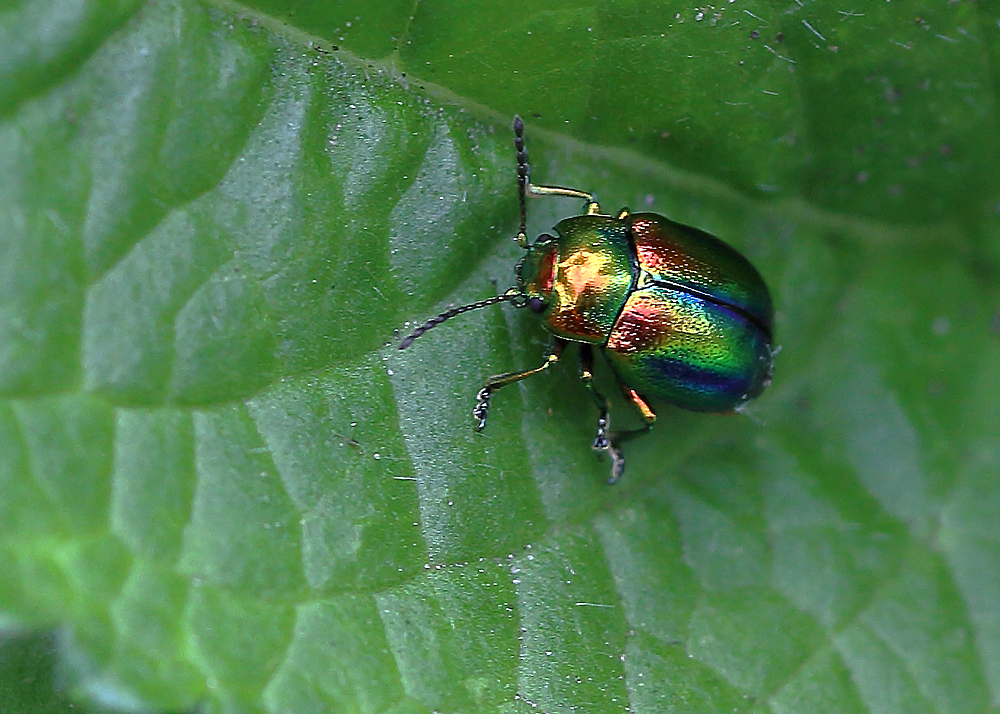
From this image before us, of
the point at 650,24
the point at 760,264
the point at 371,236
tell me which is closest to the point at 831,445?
the point at 760,264

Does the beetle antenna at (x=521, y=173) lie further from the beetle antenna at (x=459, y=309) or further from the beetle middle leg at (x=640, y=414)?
the beetle middle leg at (x=640, y=414)

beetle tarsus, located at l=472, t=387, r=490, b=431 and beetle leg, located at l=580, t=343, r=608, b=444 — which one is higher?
beetle tarsus, located at l=472, t=387, r=490, b=431

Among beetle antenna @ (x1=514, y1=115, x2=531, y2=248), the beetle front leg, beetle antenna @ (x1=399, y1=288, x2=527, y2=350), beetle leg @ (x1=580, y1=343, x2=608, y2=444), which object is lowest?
the beetle front leg

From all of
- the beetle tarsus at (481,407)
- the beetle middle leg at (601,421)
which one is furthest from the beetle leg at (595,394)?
the beetle tarsus at (481,407)

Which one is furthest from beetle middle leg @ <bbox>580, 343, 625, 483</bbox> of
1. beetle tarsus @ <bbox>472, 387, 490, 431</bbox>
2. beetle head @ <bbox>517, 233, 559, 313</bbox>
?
beetle tarsus @ <bbox>472, 387, 490, 431</bbox>

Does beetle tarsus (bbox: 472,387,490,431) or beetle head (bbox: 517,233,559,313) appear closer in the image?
beetle tarsus (bbox: 472,387,490,431)

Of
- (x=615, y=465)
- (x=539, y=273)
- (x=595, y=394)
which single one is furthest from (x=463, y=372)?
(x=615, y=465)

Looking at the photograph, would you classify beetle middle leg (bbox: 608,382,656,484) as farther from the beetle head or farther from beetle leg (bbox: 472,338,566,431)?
the beetle head
